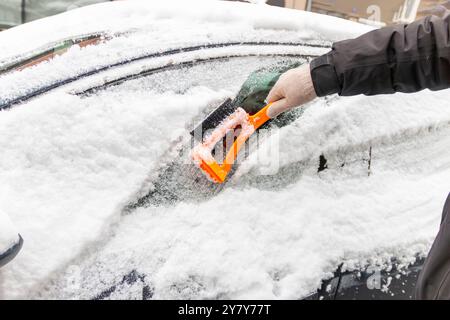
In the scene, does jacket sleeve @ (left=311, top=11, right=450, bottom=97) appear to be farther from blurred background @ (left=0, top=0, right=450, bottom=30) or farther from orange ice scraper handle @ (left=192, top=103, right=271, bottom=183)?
blurred background @ (left=0, top=0, right=450, bottom=30)

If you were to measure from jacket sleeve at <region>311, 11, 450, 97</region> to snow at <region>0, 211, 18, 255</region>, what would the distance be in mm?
1051

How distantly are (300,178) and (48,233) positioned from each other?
34.1 inches

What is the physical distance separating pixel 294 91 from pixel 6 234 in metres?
1.01

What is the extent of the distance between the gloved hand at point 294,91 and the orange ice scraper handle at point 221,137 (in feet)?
0.15

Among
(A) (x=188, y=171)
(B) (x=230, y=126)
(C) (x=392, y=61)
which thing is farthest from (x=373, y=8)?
(A) (x=188, y=171)

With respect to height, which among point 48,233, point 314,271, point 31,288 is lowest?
point 314,271

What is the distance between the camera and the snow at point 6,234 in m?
0.99

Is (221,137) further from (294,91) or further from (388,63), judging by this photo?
(388,63)

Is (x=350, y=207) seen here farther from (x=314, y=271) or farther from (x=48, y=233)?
(x=48, y=233)

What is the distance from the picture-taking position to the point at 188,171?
4.51 feet

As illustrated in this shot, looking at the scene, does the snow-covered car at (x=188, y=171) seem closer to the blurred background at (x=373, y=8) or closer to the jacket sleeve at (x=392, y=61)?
the jacket sleeve at (x=392, y=61)

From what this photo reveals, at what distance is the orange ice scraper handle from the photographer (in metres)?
1.37

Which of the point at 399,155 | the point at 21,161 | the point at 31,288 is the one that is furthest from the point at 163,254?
the point at 399,155

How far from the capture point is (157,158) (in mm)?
1325
